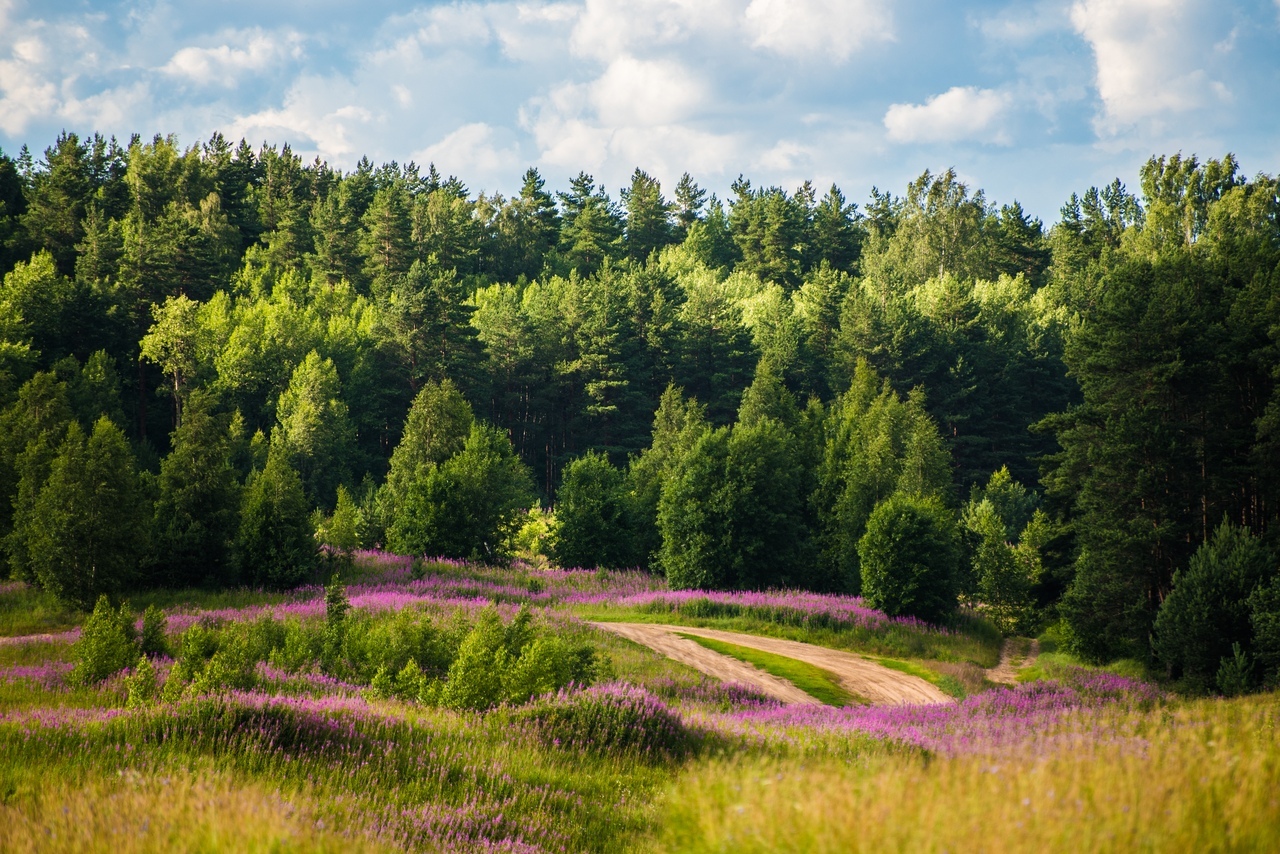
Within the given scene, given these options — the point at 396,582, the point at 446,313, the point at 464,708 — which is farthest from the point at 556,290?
the point at 464,708

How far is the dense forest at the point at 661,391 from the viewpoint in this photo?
31.1 meters

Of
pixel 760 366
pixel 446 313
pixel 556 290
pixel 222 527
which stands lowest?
pixel 222 527

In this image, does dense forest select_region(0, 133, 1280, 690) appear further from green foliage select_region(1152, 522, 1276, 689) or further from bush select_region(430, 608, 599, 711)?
bush select_region(430, 608, 599, 711)

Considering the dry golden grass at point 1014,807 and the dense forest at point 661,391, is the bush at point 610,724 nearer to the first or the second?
the dry golden grass at point 1014,807

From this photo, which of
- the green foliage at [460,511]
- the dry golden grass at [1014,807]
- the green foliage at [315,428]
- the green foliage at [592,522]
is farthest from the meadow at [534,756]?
the green foliage at [315,428]

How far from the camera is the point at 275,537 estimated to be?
3259cm

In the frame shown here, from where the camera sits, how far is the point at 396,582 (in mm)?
35562

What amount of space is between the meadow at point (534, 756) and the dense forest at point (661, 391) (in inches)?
300

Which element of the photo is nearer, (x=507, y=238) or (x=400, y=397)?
(x=400, y=397)

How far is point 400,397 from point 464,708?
207 feet

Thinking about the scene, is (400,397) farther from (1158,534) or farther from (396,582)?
(1158,534)

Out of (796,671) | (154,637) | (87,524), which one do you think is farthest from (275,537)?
(796,671)

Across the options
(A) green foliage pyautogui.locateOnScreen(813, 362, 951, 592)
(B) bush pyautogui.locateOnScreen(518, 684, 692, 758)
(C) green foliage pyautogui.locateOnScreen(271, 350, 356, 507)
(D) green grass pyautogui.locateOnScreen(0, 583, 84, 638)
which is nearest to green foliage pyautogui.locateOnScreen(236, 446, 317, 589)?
(D) green grass pyautogui.locateOnScreen(0, 583, 84, 638)

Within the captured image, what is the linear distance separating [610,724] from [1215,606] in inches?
836
